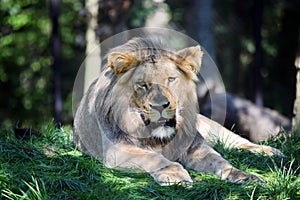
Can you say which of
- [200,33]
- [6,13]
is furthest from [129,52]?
[6,13]

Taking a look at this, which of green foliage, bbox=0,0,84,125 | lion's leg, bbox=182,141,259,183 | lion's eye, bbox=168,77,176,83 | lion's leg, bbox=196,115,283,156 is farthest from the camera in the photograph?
green foliage, bbox=0,0,84,125

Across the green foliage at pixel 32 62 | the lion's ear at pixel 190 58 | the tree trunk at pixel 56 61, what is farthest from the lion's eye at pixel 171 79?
the green foliage at pixel 32 62

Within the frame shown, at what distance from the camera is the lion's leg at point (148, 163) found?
15.4 feet

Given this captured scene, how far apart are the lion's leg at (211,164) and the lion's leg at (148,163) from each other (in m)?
0.32

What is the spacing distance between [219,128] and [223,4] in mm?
10217

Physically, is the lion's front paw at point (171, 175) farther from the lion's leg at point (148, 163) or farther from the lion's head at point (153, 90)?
the lion's head at point (153, 90)

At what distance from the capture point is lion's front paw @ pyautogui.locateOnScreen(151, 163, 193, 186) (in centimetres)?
463

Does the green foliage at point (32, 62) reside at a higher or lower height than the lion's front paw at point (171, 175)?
lower

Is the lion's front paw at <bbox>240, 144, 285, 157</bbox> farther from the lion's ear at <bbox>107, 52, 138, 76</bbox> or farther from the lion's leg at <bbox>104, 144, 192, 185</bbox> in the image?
the lion's ear at <bbox>107, 52, 138, 76</bbox>

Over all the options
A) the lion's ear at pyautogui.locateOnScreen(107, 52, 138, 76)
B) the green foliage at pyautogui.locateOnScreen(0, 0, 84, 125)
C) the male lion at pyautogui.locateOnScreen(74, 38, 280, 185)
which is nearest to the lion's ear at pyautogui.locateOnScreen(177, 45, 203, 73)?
the male lion at pyautogui.locateOnScreen(74, 38, 280, 185)

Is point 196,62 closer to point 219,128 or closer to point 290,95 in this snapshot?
point 219,128

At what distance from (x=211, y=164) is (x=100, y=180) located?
903 mm

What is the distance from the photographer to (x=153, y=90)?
195 inches

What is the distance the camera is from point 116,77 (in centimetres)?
533
